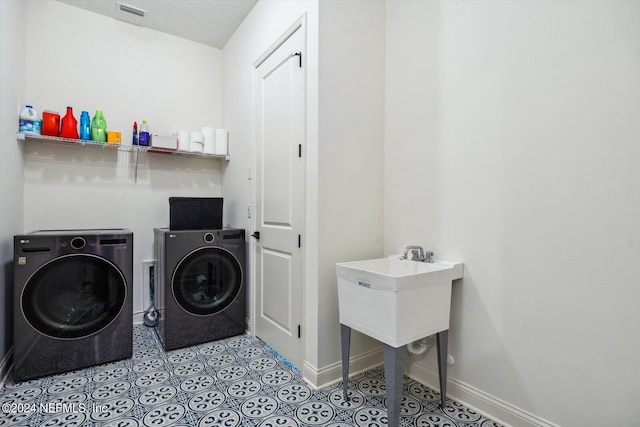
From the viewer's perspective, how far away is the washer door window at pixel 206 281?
8.09 feet

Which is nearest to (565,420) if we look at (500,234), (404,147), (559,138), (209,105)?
(500,234)

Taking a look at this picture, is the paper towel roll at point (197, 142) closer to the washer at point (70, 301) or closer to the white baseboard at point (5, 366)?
the washer at point (70, 301)

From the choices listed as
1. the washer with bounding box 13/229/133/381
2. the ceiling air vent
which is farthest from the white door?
the ceiling air vent

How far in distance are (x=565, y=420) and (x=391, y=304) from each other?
855mm

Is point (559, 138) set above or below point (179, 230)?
above

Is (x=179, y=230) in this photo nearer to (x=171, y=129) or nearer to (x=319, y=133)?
(x=171, y=129)

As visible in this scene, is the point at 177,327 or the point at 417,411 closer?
the point at 417,411

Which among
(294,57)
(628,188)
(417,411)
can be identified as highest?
(294,57)

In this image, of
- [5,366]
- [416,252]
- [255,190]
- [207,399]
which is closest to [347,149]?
[416,252]

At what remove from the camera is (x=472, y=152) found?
5.55 ft

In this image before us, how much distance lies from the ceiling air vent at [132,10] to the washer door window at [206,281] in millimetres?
2135

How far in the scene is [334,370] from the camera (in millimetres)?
1940

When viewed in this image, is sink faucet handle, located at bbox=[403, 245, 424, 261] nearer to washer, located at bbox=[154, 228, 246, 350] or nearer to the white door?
the white door

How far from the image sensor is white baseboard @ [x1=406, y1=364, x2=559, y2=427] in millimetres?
1455
